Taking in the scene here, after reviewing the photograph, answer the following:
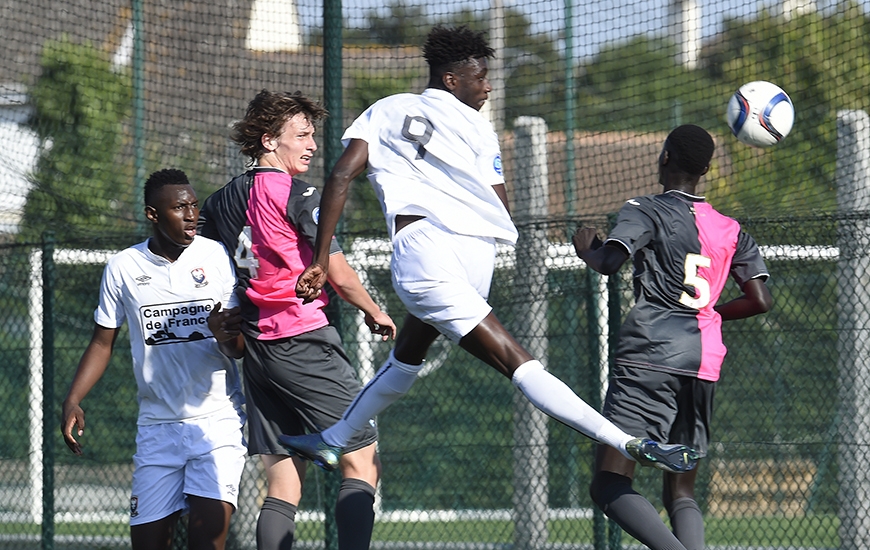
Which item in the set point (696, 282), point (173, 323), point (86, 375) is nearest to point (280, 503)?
point (173, 323)

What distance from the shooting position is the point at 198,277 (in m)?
4.64

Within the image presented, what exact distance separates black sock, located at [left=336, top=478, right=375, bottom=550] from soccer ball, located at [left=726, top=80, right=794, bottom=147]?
2506 millimetres

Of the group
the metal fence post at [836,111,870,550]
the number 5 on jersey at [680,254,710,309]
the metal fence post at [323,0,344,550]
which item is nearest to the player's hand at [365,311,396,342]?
the number 5 on jersey at [680,254,710,309]

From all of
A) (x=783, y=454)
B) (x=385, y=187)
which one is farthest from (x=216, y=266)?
(x=783, y=454)

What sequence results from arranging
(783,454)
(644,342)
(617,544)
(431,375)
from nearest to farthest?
(644,342)
(617,544)
(783,454)
(431,375)

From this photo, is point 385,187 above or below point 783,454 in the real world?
above

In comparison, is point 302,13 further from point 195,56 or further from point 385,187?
point 385,187

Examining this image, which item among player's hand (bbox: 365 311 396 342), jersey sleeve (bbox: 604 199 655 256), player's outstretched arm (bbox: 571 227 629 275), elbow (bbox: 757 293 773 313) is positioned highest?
jersey sleeve (bbox: 604 199 655 256)

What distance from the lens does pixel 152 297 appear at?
4598mm

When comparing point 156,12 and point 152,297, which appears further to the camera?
point 156,12

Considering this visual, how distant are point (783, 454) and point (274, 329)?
141 inches

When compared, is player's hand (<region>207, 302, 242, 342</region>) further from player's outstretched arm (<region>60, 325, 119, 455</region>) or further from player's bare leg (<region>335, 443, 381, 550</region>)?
player's bare leg (<region>335, 443, 381, 550</region>)

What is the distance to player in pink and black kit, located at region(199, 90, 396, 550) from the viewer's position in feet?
14.9

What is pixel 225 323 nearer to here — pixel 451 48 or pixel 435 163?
pixel 435 163
